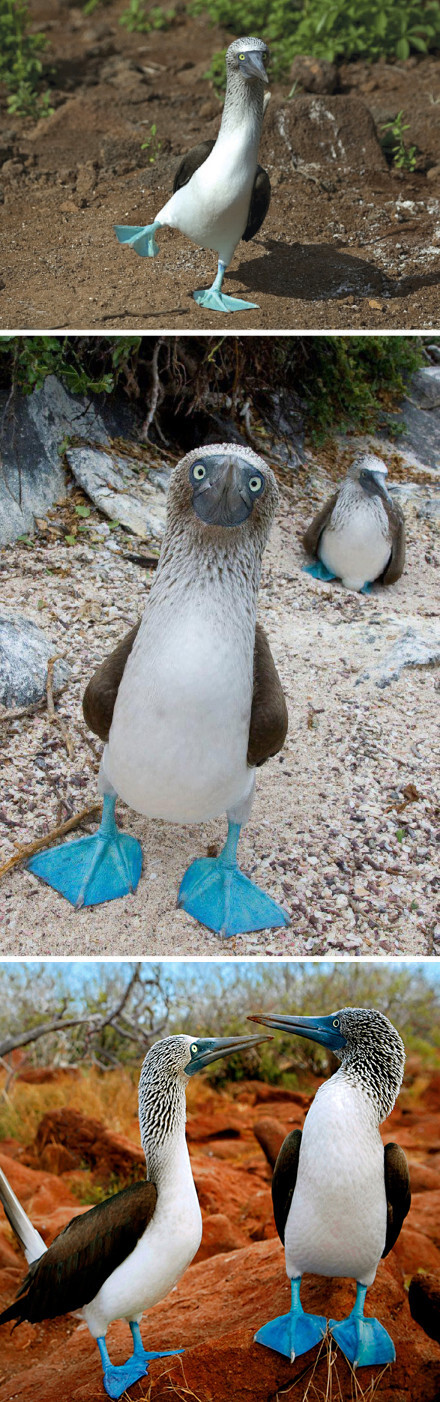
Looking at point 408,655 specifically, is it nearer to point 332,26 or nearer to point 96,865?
point 96,865

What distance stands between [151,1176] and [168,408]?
315 centimetres

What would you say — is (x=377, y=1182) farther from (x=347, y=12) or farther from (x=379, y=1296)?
(x=347, y=12)

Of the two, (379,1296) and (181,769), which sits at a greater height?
(181,769)

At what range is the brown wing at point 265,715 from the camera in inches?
97.8

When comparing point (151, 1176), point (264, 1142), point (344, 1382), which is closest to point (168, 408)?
point (264, 1142)

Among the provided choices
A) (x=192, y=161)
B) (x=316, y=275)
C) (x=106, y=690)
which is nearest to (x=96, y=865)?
(x=106, y=690)

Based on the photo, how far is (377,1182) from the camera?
6.79ft

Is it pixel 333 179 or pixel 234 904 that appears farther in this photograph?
pixel 333 179

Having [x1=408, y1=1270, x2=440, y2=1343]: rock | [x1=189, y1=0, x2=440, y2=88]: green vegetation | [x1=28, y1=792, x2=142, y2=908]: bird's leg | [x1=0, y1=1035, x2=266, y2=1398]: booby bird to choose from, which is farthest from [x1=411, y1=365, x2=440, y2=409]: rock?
[x1=408, y1=1270, x2=440, y2=1343]: rock

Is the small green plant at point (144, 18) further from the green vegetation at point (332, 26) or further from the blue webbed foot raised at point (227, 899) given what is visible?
the blue webbed foot raised at point (227, 899)

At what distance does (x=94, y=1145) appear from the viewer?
124 inches

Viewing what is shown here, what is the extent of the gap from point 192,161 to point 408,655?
6.36ft

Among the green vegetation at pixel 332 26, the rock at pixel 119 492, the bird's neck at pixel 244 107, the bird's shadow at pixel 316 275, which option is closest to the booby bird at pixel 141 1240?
the rock at pixel 119 492

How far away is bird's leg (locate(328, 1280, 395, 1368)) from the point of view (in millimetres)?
2111
